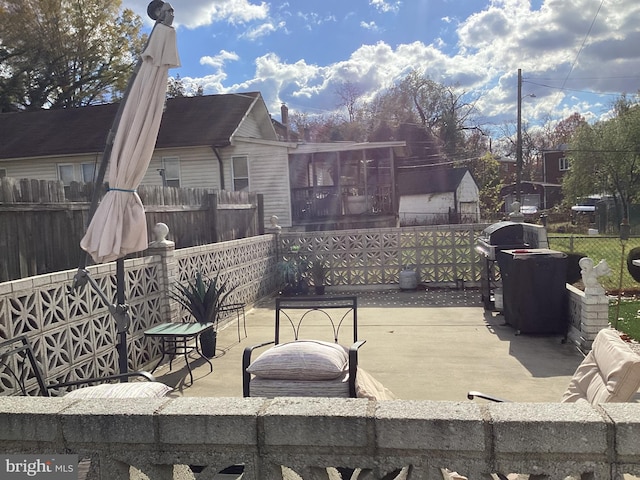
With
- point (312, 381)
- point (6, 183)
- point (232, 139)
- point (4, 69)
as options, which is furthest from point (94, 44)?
point (312, 381)

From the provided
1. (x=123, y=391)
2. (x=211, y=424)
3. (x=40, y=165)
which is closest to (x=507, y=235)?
(x=123, y=391)

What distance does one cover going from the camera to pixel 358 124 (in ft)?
138

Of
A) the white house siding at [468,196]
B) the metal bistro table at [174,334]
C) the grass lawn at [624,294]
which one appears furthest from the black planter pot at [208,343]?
the white house siding at [468,196]

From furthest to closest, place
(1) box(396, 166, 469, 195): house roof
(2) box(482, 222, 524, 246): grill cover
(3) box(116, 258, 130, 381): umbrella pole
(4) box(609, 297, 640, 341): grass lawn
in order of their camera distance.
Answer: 1. (1) box(396, 166, 469, 195): house roof
2. (2) box(482, 222, 524, 246): grill cover
3. (4) box(609, 297, 640, 341): grass lawn
4. (3) box(116, 258, 130, 381): umbrella pole

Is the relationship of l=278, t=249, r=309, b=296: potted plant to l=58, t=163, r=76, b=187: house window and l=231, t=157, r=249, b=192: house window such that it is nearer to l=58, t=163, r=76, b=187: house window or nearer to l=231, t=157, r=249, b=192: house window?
l=231, t=157, r=249, b=192: house window

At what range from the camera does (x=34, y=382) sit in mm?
3850

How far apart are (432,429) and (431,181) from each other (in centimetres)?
3503

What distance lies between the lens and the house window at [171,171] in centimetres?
1661

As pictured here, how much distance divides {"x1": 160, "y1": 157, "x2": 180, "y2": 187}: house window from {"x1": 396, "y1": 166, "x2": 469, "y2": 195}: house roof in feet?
67.2

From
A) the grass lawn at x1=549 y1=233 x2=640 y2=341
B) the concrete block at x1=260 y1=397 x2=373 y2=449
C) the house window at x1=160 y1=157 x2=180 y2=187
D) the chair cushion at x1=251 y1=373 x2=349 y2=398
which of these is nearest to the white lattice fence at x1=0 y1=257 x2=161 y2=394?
the chair cushion at x1=251 y1=373 x2=349 y2=398

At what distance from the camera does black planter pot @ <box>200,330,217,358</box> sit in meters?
6.07

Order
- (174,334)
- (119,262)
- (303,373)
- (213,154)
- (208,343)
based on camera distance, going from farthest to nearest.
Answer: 1. (213,154)
2. (208,343)
3. (174,334)
4. (119,262)
5. (303,373)

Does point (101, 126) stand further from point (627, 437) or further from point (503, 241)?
point (627, 437)

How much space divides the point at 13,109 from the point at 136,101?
27.8 meters
